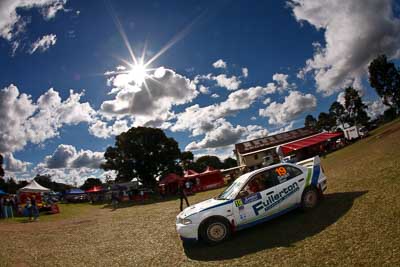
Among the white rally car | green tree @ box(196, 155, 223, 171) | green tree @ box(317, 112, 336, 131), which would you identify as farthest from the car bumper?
green tree @ box(196, 155, 223, 171)

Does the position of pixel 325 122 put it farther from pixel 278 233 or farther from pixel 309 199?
pixel 278 233

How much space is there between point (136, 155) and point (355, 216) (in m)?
47.4

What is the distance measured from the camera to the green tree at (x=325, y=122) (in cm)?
8604

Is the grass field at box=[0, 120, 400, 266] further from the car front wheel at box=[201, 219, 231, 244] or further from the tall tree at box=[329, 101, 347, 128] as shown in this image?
the tall tree at box=[329, 101, 347, 128]

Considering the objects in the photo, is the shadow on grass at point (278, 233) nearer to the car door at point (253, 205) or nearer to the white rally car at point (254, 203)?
the white rally car at point (254, 203)

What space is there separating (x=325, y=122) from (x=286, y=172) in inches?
3563

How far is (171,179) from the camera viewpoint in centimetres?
3784

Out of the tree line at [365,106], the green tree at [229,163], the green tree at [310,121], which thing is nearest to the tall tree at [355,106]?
the tree line at [365,106]

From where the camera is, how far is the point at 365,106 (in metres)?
68.9

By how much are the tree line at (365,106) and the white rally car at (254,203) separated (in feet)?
174

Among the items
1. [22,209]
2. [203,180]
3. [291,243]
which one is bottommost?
[291,243]

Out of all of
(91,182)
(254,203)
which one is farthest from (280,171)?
(91,182)

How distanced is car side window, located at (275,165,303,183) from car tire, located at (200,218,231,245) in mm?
2089

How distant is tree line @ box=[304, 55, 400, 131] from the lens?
49.4 m
